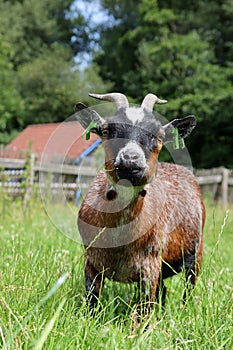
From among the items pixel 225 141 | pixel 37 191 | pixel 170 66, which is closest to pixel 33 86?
pixel 170 66

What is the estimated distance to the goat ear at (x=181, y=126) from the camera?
2.88 meters

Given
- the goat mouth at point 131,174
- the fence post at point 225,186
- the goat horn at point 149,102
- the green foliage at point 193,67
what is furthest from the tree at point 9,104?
the goat mouth at point 131,174

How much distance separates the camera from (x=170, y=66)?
75.3 ft

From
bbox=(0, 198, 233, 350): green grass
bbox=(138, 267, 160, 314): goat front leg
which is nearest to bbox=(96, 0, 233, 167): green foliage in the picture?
bbox=(138, 267, 160, 314): goat front leg

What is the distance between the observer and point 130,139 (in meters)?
2.45

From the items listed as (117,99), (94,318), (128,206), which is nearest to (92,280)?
(128,206)

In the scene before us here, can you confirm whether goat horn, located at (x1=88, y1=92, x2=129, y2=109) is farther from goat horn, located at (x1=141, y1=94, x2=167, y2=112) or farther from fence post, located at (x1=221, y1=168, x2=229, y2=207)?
fence post, located at (x1=221, y1=168, x2=229, y2=207)

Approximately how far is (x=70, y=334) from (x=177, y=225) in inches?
54.1

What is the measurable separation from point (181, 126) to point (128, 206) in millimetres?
662

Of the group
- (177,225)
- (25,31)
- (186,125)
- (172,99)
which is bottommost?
(177,225)

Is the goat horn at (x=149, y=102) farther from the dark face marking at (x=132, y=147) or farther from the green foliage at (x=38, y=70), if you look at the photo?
the green foliage at (x=38, y=70)

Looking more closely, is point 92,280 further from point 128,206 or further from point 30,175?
point 30,175

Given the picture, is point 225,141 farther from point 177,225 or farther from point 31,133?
point 177,225

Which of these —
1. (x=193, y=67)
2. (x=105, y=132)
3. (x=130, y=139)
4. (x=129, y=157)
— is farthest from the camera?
(x=193, y=67)
